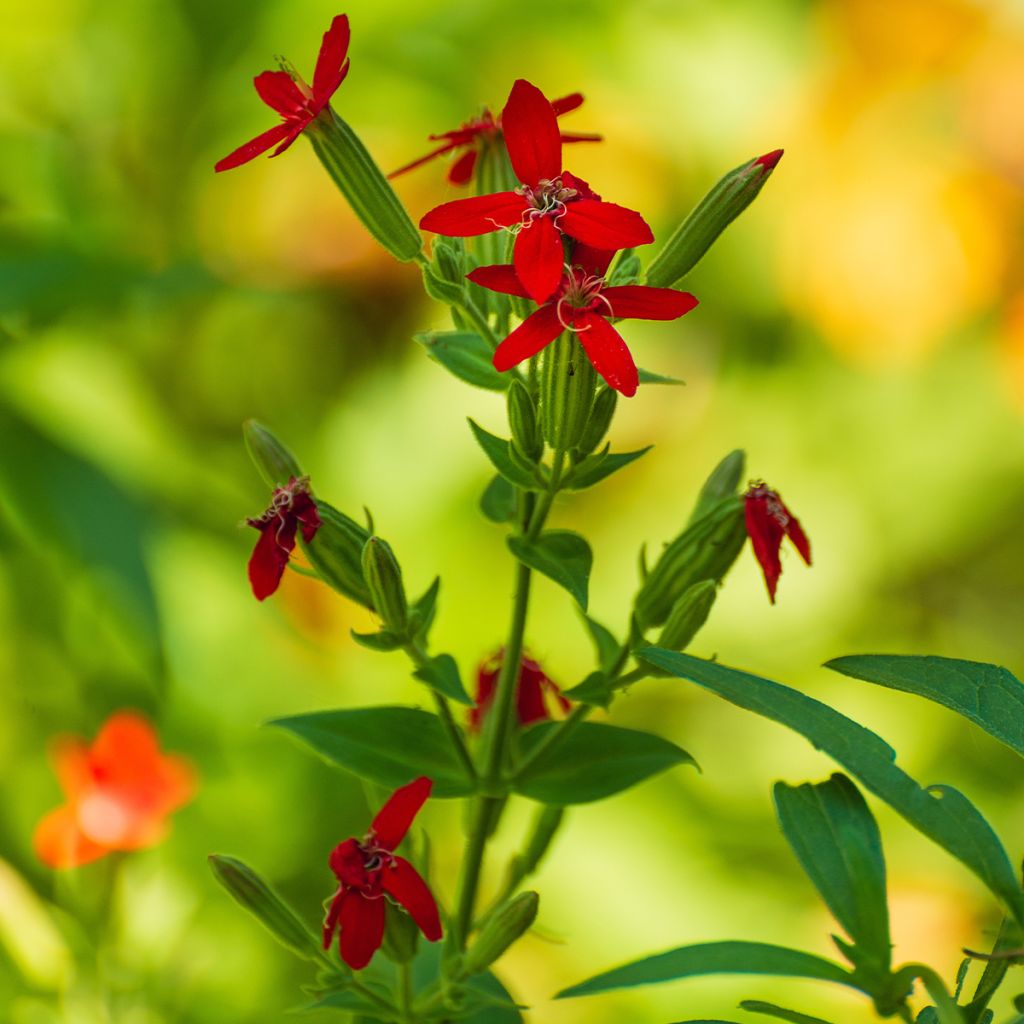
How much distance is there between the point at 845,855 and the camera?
1.37ft

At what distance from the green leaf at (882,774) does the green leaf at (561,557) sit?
95 millimetres

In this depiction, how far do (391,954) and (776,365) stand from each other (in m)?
1.19

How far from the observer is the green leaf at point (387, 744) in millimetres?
541

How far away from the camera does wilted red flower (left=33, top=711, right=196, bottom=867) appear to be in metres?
0.92

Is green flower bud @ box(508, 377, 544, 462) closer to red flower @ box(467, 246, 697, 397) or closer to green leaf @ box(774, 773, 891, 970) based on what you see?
red flower @ box(467, 246, 697, 397)

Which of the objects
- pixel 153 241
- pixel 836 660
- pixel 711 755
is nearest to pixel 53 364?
pixel 153 241

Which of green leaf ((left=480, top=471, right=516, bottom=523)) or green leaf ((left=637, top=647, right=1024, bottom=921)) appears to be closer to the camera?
green leaf ((left=637, top=647, right=1024, bottom=921))

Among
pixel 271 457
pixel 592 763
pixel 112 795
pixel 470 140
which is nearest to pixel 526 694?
pixel 592 763

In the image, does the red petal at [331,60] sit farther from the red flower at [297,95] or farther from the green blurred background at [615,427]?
the green blurred background at [615,427]

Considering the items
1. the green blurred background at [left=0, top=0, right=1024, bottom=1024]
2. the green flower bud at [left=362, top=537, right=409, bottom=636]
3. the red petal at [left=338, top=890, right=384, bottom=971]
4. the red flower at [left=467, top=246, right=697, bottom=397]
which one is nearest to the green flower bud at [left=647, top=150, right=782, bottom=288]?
the red flower at [left=467, top=246, right=697, bottom=397]

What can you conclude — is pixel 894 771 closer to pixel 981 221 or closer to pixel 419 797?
pixel 419 797

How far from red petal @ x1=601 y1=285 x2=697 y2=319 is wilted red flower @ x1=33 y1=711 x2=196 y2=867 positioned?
625 millimetres

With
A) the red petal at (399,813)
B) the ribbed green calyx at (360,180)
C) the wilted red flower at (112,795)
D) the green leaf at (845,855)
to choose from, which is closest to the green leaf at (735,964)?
the green leaf at (845,855)

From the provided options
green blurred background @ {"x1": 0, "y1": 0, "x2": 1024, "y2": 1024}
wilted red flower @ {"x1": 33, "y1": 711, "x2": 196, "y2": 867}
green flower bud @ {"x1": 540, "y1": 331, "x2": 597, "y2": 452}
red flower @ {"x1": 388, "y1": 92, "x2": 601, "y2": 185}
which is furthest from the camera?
green blurred background @ {"x1": 0, "y1": 0, "x2": 1024, "y2": 1024}
